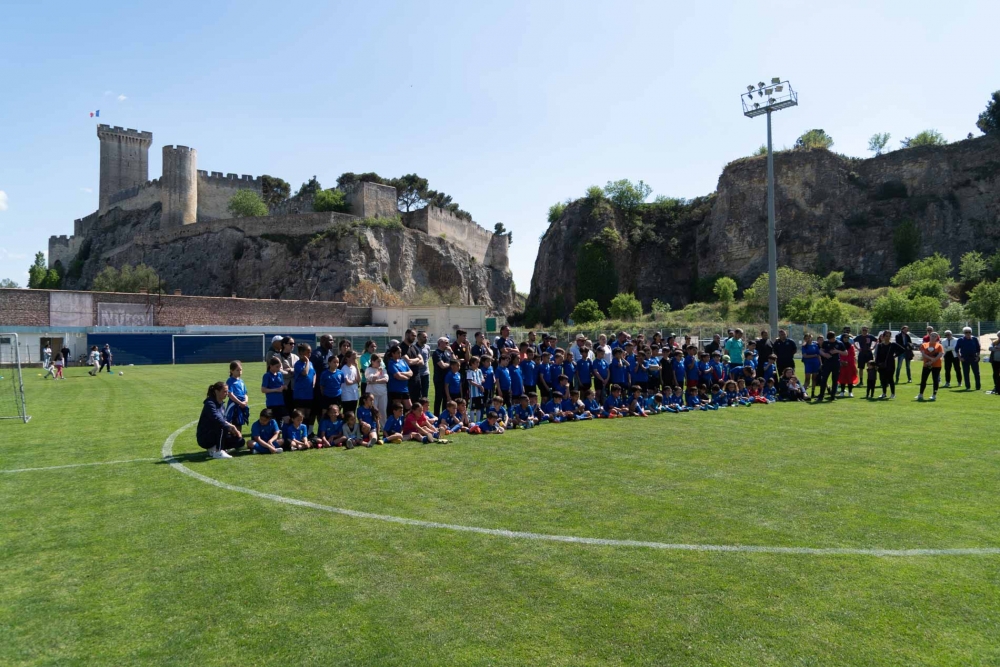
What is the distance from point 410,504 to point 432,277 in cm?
6832

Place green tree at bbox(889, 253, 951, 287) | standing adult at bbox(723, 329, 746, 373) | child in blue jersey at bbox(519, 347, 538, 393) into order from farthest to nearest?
green tree at bbox(889, 253, 951, 287), standing adult at bbox(723, 329, 746, 373), child in blue jersey at bbox(519, 347, 538, 393)

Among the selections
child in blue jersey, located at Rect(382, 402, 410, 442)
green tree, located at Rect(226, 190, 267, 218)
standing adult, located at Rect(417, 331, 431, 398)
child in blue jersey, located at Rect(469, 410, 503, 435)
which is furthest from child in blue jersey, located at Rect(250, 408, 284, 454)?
green tree, located at Rect(226, 190, 267, 218)

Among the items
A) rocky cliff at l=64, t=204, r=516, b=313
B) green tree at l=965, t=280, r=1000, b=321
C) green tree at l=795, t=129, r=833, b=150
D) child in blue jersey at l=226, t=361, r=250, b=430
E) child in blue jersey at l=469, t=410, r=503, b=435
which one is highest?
green tree at l=795, t=129, r=833, b=150

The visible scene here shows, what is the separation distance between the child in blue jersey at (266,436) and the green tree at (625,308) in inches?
2163

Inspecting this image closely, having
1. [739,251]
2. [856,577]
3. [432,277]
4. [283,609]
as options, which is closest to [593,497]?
[856,577]

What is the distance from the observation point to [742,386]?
51.5 feet

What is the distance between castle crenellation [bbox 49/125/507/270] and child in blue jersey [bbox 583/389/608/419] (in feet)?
195

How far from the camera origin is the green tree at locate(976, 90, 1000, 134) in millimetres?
61556

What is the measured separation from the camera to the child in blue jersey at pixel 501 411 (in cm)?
1184

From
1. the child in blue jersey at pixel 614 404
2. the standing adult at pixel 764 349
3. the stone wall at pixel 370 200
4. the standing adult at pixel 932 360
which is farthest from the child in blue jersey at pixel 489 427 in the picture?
the stone wall at pixel 370 200

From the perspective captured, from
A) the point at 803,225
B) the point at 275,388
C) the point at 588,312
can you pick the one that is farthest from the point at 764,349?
the point at 803,225

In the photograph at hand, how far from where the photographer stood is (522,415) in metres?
12.5

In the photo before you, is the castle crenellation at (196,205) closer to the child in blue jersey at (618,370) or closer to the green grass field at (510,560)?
the child in blue jersey at (618,370)

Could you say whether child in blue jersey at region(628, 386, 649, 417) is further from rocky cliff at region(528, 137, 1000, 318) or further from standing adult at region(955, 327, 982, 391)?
rocky cliff at region(528, 137, 1000, 318)
